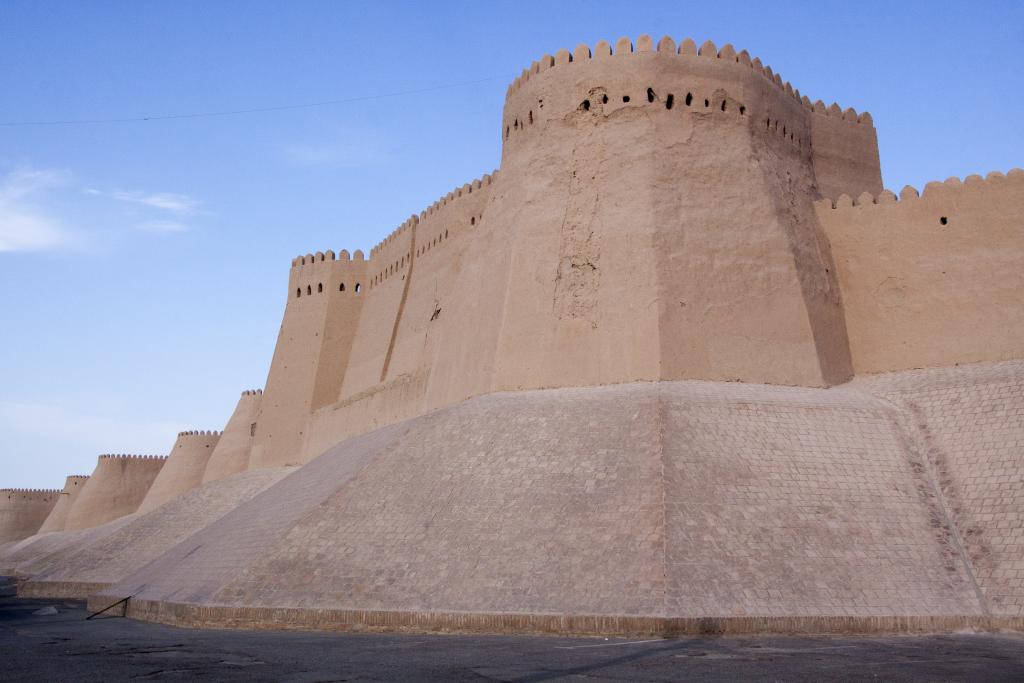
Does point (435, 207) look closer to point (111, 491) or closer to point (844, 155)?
point (844, 155)

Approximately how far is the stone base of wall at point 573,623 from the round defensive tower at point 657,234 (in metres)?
5.23

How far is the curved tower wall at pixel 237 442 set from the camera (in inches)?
1344

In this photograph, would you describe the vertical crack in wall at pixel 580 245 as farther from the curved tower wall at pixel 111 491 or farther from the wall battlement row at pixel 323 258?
the curved tower wall at pixel 111 491

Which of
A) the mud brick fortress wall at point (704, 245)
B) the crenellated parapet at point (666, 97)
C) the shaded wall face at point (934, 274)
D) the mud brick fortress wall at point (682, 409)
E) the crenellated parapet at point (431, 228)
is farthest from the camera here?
the crenellated parapet at point (431, 228)

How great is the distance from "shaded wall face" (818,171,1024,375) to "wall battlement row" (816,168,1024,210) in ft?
0.06

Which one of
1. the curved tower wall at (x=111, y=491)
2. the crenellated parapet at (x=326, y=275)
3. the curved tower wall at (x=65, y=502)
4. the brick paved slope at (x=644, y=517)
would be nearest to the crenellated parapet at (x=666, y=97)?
the brick paved slope at (x=644, y=517)

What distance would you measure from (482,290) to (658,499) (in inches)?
298

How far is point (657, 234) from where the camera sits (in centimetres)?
1745

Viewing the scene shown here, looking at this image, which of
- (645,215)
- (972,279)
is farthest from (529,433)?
(972,279)

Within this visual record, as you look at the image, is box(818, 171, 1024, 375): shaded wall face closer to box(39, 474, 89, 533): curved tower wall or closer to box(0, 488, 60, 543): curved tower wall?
box(39, 474, 89, 533): curved tower wall

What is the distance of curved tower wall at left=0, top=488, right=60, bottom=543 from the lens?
54.9 metres

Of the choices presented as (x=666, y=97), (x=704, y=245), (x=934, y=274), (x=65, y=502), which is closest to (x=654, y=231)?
(x=704, y=245)

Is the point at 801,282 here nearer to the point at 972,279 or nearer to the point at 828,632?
the point at 972,279

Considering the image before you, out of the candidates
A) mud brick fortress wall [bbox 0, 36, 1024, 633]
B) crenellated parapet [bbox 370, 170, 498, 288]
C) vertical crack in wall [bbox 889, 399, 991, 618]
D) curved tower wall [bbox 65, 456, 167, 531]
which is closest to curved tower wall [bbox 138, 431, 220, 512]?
curved tower wall [bbox 65, 456, 167, 531]
